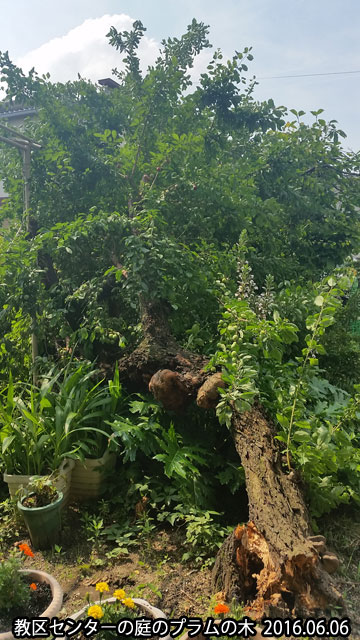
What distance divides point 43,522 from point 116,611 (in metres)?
0.86

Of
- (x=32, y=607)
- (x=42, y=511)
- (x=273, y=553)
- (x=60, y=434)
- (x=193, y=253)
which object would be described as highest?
(x=193, y=253)

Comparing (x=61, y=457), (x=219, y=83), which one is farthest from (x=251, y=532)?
(x=219, y=83)

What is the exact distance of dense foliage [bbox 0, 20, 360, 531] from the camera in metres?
2.64

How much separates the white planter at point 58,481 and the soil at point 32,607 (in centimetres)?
73

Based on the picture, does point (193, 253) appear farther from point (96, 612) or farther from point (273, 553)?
point (96, 612)

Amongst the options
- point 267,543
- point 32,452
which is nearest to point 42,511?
point 32,452

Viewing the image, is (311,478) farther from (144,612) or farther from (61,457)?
(61,457)

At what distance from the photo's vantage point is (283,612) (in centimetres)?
165

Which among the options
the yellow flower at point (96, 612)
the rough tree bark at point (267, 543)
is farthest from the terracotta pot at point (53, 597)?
the rough tree bark at point (267, 543)

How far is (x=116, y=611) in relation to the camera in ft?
5.76

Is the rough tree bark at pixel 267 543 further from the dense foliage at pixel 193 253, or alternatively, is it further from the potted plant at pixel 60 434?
the potted plant at pixel 60 434

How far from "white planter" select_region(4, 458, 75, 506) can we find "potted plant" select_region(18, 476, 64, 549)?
0.54ft

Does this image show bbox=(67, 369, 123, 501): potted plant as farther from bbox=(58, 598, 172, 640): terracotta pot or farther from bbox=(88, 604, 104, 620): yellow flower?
bbox=(88, 604, 104, 620): yellow flower

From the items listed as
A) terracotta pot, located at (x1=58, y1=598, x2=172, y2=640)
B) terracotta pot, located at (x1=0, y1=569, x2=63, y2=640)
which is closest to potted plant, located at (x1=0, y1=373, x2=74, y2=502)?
terracotta pot, located at (x1=0, y1=569, x2=63, y2=640)
